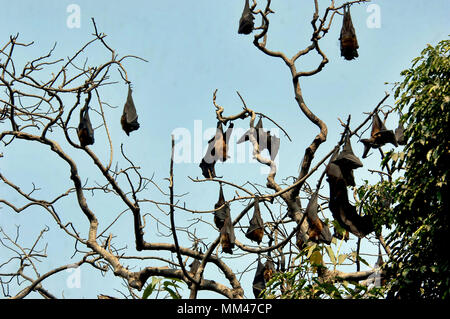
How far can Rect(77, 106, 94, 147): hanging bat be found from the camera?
25.2 feet

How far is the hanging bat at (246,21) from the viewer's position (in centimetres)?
944

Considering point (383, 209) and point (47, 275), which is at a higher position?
point (383, 209)

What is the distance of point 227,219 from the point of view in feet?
23.9

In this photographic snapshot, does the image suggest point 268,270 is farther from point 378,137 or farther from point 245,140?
point 378,137

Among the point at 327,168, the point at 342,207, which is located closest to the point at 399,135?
the point at 342,207

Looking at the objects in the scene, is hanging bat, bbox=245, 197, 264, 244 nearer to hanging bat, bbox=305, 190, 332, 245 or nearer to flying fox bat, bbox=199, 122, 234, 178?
hanging bat, bbox=305, 190, 332, 245

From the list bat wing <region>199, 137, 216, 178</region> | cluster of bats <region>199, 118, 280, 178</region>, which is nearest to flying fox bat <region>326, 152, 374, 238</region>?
cluster of bats <region>199, 118, 280, 178</region>

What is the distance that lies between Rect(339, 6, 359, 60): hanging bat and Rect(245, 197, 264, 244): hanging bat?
2.73 meters

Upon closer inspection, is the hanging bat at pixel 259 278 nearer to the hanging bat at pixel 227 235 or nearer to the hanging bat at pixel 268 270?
the hanging bat at pixel 268 270

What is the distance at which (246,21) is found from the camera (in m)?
9.44
